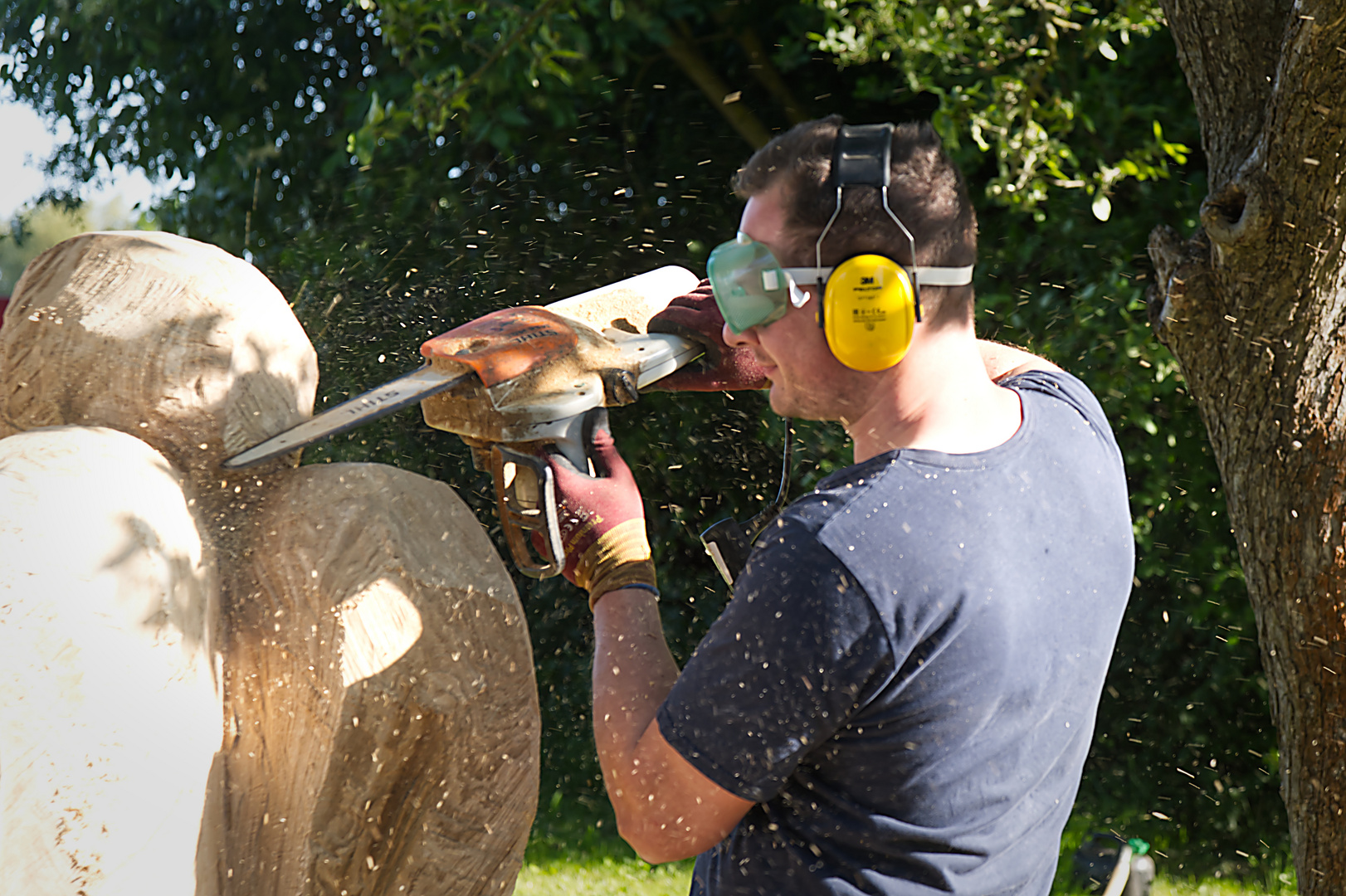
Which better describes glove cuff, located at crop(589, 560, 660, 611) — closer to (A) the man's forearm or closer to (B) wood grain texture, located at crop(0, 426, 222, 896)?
(A) the man's forearm

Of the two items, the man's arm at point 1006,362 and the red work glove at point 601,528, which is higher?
the man's arm at point 1006,362

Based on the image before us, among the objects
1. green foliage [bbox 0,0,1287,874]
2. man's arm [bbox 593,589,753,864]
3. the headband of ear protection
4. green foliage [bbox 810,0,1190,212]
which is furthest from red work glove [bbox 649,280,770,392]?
green foliage [bbox 810,0,1190,212]

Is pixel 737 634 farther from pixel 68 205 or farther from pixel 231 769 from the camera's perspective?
pixel 68 205

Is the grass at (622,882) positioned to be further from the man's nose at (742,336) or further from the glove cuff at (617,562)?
the man's nose at (742,336)

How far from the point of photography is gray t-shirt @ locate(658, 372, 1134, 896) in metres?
1.22

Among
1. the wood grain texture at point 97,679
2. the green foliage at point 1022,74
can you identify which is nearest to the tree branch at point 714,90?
the green foliage at point 1022,74

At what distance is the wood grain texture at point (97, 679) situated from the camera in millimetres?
1213

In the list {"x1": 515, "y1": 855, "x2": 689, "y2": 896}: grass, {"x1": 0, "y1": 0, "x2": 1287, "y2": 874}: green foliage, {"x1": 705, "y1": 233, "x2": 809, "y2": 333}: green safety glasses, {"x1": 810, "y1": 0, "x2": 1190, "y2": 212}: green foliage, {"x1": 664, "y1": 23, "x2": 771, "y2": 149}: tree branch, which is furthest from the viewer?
{"x1": 664, "y1": 23, "x2": 771, "y2": 149}: tree branch

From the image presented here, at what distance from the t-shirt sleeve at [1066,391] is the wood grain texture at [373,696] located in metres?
0.84

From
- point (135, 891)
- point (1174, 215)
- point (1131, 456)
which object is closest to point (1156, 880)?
point (1131, 456)

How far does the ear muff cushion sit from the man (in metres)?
0.01

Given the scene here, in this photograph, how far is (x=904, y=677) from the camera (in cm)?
125

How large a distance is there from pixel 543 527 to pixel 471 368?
0.26 meters

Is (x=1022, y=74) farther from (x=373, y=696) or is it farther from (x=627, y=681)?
(x=373, y=696)
